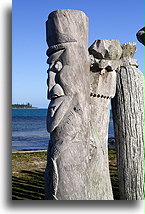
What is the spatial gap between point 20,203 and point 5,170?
45 centimetres

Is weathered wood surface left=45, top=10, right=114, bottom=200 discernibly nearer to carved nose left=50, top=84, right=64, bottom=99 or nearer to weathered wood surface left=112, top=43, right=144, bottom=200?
carved nose left=50, top=84, right=64, bottom=99

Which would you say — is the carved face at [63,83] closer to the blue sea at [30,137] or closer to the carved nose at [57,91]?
the carved nose at [57,91]

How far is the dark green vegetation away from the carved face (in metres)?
2.43

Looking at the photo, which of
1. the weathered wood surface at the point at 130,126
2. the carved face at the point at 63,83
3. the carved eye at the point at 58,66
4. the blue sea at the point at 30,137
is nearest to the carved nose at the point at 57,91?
the carved face at the point at 63,83

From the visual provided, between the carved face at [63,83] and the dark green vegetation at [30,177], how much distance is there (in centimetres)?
243

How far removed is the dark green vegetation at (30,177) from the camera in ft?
17.9

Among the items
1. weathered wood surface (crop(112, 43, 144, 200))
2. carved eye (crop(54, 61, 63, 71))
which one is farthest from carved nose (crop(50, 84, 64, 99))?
weathered wood surface (crop(112, 43, 144, 200))

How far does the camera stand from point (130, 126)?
149 inches

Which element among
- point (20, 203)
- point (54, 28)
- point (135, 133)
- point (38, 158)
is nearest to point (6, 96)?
point (54, 28)

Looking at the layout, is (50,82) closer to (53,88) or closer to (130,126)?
(53,88)

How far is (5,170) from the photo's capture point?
12.6ft

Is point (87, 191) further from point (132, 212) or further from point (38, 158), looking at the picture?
point (38, 158)

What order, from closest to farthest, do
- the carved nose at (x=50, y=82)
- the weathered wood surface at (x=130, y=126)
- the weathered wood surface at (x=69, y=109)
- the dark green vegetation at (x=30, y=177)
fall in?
1. the weathered wood surface at (x=69, y=109)
2. the carved nose at (x=50, y=82)
3. the weathered wood surface at (x=130, y=126)
4. the dark green vegetation at (x=30, y=177)

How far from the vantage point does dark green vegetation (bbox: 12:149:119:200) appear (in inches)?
215
